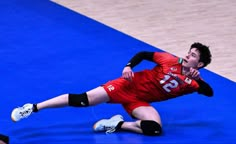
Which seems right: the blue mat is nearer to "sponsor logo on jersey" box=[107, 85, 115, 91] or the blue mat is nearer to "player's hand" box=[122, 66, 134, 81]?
"sponsor logo on jersey" box=[107, 85, 115, 91]

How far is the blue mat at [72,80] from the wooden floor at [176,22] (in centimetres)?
27

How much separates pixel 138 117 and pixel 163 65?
60cm

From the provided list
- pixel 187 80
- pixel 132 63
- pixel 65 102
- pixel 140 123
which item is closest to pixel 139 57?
pixel 132 63

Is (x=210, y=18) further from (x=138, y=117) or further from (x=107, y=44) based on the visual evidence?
(x=138, y=117)

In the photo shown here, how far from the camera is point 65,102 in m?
6.26

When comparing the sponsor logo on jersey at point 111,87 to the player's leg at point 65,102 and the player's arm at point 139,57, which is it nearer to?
the player's leg at point 65,102

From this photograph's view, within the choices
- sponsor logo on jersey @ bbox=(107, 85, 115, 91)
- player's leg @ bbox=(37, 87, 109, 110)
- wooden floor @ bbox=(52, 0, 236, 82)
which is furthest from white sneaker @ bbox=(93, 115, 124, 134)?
wooden floor @ bbox=(52, 0, 236, 82)

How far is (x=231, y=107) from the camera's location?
22.8 ft

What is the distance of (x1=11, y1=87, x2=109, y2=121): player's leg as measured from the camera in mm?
6172

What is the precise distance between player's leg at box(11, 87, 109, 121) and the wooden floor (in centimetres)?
215

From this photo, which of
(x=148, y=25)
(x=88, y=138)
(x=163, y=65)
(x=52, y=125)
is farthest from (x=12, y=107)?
(x=148, y=25)

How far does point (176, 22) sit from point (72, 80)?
119 inches

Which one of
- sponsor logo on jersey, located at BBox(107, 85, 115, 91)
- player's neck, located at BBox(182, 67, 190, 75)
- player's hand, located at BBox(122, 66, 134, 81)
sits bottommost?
sponsor logo on jersey, located at BBox(107, 85, 115, 91)

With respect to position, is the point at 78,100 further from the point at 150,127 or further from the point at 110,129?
the point at 150,127
